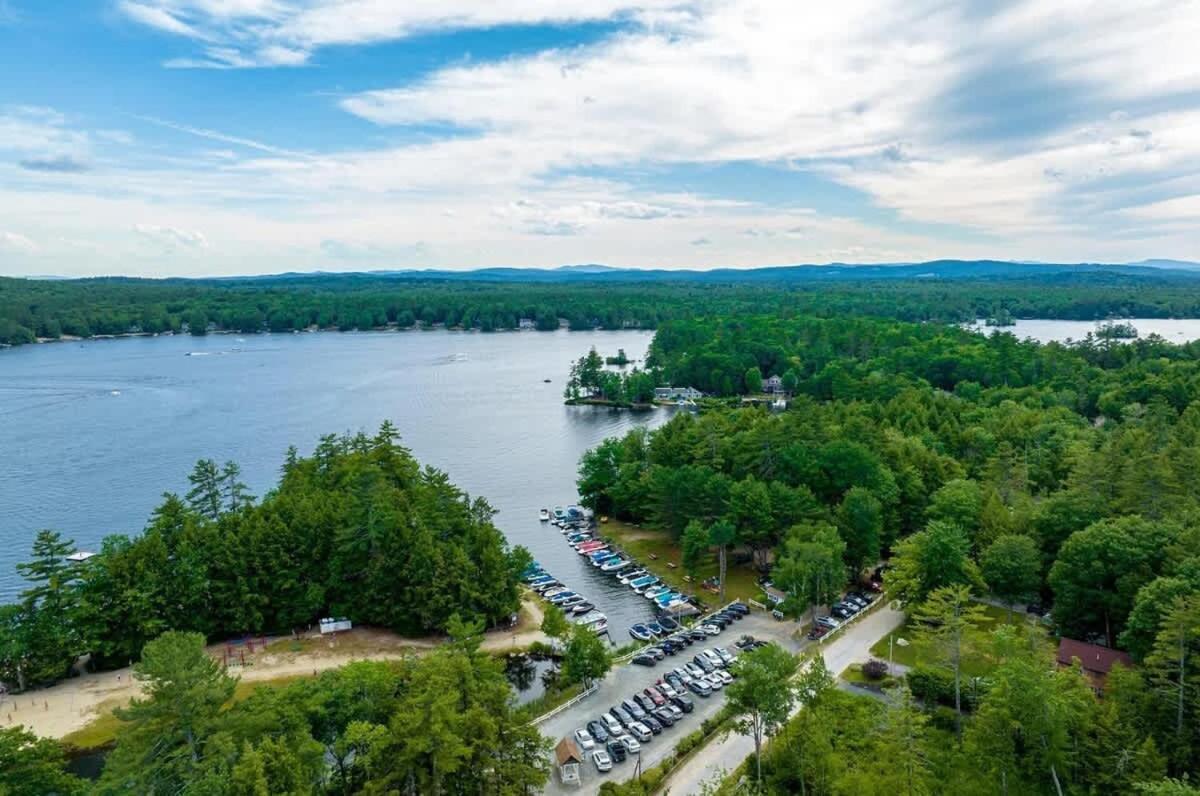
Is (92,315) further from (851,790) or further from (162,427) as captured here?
(851,790)

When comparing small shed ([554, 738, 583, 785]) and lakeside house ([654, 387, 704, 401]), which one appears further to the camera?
lakeside house ([654, 387, 704, 401])

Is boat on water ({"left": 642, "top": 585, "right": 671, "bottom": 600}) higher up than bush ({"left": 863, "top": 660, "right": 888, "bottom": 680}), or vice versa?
bush ({"left": 863, "top": 660, "right": 888, "bottom": 680})

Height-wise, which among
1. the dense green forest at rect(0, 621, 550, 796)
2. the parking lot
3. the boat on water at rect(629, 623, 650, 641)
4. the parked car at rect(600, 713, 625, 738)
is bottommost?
the boat on water at rect(629, 623, 650, 641)

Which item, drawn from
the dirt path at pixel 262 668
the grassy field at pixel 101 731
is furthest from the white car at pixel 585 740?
the grassy field at pixel 101 731

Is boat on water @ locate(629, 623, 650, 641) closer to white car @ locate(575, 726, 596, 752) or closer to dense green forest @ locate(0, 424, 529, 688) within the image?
dense green forest @ locate(0, 424, 529, 688)

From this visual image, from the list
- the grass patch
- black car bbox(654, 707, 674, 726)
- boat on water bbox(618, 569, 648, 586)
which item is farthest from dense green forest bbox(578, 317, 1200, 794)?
the grass patch

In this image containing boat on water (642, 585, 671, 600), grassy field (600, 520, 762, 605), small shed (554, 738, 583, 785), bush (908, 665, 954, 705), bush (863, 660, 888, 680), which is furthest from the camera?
boat on water (642, 585, 671, 600)

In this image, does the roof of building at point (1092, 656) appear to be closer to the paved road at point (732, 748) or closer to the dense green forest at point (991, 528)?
the dense green forest at point (991, 528)
